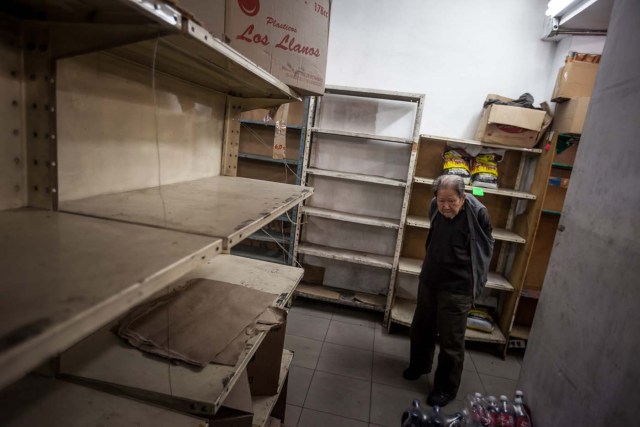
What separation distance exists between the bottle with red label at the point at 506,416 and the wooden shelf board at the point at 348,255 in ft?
4.81

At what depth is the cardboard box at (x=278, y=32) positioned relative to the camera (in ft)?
3.89

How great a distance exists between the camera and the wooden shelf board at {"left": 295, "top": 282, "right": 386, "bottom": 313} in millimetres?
3445

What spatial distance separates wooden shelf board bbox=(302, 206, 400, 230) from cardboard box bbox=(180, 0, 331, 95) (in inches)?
69.6

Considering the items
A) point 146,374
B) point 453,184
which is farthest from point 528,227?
point 146,374

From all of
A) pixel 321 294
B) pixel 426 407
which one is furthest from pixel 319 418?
pixel 321 294

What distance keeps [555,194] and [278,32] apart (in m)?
2.91

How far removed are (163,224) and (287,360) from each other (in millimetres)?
1301

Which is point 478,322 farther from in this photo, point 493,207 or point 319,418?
point 319,418

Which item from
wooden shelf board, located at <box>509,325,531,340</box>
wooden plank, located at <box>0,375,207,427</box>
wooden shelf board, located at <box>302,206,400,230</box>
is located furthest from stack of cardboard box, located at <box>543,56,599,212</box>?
wooden plank, located at <box>0,375,207,427</box>

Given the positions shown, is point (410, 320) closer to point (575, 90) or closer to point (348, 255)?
point (348, 255)

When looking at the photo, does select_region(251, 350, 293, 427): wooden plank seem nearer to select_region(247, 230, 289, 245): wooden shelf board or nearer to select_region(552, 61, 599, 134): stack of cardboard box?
select_region(247, 230, 289, 245): wooden shelf board

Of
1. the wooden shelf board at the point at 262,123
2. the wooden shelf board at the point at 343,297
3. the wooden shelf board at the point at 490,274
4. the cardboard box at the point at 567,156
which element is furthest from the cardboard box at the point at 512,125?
the wooden shelf board at the point at 343,297

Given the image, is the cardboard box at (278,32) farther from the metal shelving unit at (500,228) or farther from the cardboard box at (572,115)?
the cardboard box at (572,115)

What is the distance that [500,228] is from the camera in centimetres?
336
